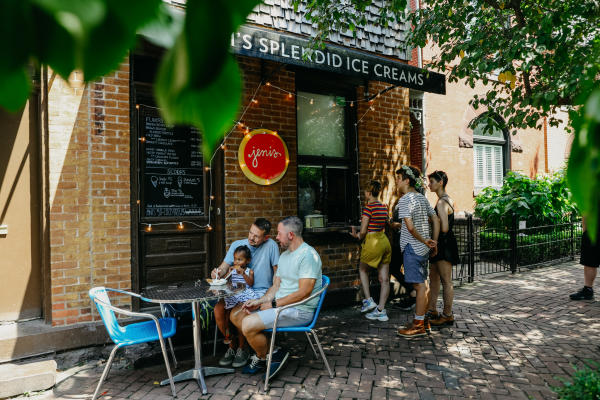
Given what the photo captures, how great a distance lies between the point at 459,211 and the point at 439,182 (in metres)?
6.46

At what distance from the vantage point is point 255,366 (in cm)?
399

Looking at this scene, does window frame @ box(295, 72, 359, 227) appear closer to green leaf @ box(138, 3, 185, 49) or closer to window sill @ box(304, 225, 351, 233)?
window sill @ box(304, 225, 351, 233)

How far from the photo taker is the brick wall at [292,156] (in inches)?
219

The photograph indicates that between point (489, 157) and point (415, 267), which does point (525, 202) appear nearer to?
point (489, 157)

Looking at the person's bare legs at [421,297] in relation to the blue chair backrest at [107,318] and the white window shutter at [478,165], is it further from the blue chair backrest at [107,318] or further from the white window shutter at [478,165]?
the white window shutter at [478,165]

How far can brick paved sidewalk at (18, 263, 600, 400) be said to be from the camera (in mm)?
3645

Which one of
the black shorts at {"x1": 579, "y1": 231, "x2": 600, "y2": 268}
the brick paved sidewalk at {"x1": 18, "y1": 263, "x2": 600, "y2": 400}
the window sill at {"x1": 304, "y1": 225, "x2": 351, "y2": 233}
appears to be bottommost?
the brick paved sidewalk at {"x1": 18, "y1": 263, "x2": 600, "y2": 400}

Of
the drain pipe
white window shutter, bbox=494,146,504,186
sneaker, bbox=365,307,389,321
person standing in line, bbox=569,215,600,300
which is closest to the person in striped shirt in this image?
sneaker, bbox=365,307,389,321

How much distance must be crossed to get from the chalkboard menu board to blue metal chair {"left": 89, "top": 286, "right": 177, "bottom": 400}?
156 cm

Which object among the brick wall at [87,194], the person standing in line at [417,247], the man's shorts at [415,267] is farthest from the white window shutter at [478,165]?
the brick wall at [87,194]

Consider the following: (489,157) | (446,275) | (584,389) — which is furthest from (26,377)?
(489,157)

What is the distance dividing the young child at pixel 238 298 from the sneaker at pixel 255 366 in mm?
244

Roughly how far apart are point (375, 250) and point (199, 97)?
5477 mm

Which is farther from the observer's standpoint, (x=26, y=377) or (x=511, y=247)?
(x=511, y=247)
